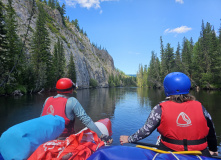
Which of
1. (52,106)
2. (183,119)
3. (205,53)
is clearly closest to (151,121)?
(183,119)

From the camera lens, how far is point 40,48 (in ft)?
125

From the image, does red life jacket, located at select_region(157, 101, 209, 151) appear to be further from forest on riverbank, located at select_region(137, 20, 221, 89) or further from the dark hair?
forest on riverbank, located at select_region(137, 20, 221, 89)

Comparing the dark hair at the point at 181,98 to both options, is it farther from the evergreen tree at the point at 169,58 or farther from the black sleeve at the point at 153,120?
the evergreen tree at the point at 169,58

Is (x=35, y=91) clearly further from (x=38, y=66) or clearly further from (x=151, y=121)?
(x=151, y=121)

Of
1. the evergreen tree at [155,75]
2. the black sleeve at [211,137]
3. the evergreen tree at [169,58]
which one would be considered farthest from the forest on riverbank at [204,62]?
the black sleeve at [211,137]

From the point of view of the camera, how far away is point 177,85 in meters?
2.35

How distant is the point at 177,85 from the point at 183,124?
2.05 feet

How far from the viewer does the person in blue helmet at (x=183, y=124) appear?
2064 millimetres

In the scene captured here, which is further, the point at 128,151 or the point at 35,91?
the point at 35,91

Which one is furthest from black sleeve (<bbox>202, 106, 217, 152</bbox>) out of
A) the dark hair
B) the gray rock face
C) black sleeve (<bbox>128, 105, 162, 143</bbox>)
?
the gray rock face

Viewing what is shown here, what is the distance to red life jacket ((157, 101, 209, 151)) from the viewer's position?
206 cm

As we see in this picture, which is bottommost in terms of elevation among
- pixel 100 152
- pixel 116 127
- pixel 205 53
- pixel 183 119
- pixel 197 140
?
pixel 116 127

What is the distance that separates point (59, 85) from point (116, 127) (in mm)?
6563

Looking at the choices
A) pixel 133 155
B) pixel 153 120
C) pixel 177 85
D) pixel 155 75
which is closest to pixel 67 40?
pixel 155 75
